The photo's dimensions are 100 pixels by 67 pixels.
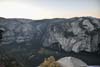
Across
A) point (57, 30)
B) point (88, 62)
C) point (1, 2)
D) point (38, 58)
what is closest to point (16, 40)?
point (38, 58)

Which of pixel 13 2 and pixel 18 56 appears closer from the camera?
pixel 18 56

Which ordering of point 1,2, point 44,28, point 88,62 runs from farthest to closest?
point 1,2 → point 44,28 → point 88,62

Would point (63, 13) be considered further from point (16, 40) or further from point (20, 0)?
point (16, 40)

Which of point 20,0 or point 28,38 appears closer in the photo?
point 28,38

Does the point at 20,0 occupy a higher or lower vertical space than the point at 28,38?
higher

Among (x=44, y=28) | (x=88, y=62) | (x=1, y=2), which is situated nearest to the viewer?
(x=88, y=62)

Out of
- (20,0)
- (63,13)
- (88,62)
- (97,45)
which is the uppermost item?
(20,0)

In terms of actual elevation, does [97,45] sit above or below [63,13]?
below

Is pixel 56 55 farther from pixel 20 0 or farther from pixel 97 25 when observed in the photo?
pixel 20 0

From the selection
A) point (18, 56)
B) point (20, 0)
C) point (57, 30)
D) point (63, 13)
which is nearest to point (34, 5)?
point (20, 0)
